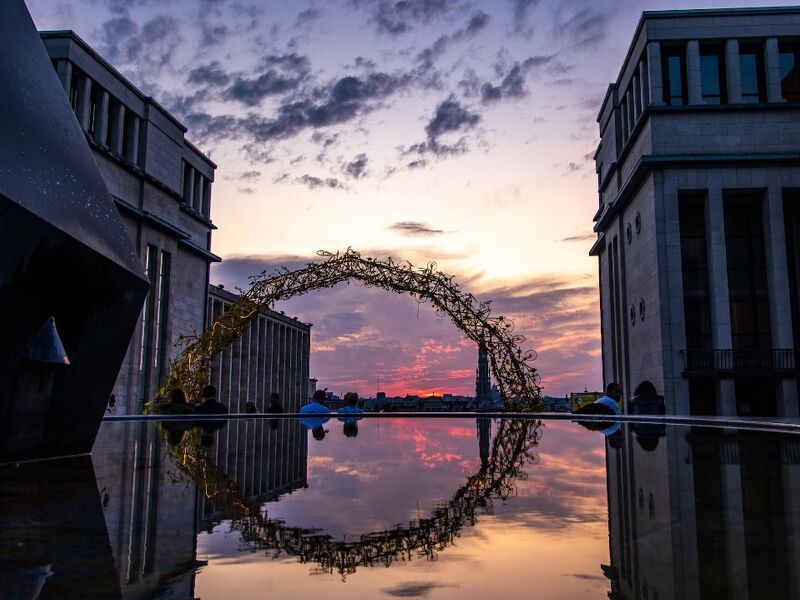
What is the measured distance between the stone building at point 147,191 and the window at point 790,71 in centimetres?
3092

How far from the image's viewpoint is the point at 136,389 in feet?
107

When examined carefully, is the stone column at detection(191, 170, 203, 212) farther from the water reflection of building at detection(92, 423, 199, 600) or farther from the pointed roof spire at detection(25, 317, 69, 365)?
the pointed roof spire at detection(25, 317, 69, 365)

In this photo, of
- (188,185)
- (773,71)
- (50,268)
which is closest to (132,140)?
(188,185)

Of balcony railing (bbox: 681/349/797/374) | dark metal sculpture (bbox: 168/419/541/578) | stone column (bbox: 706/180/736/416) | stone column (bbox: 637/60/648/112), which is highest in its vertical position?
stone column (bbox: 637/60/648/112)

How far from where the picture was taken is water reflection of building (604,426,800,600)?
79.8 inches

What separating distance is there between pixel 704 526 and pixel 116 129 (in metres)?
34.9

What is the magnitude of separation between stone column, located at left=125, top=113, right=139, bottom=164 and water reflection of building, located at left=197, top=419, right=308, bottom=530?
2912 cm

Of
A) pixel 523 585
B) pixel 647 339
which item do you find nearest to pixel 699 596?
pixel 523 585

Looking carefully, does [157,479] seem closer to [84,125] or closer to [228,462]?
[228,462]

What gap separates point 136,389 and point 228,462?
29.2 m

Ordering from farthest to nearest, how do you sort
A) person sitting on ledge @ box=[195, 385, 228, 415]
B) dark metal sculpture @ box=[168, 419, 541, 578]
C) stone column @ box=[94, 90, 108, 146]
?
stone column @ box=[94, 90, 108, 146] → person sitting on ledge @ box=[195, 385, 228, 415] → dark metal sculpture @ box=[168, 419, 541, 578]

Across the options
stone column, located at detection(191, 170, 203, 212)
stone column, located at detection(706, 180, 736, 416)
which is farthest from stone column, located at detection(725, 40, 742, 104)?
stone column, located at detection(191, 170, 203, 212)

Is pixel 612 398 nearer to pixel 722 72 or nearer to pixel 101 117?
pixel 722 72

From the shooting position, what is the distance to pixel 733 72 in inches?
1197
